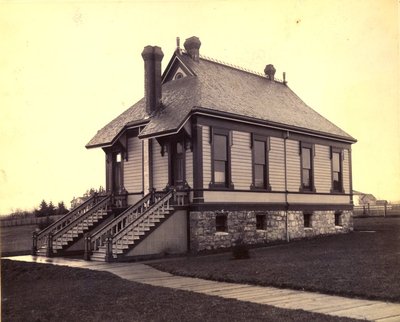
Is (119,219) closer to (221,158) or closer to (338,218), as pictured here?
(221,158)

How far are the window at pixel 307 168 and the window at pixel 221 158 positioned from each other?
6.01m

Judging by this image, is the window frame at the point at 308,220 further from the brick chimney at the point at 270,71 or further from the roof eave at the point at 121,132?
the roof eave at the point at 121,132

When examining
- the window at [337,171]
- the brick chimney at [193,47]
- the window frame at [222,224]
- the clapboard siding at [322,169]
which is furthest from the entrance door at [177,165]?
the window at [337,171]

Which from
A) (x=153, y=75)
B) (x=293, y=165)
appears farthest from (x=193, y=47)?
(x=293, y=165)

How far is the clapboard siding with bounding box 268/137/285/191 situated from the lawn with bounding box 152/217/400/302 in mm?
5361

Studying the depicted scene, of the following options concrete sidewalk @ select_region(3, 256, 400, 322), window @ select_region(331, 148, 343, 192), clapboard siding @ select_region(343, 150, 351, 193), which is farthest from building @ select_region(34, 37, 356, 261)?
concrete sidewalk @ select_region(3, 256, 400, 322)

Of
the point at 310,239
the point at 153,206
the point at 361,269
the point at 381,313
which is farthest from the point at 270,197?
the point at 381,313

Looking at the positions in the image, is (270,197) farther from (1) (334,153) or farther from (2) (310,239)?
(1) (334,153)

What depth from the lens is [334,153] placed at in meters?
29.0

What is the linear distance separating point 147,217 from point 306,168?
1053 cm

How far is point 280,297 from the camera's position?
10352 mm

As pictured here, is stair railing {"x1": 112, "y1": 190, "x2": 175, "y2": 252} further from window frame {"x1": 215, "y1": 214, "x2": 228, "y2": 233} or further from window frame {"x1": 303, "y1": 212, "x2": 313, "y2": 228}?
window frame {"x1": 303, "y1": 212, "x2": 313, "y2": 228}

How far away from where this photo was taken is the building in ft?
66.9

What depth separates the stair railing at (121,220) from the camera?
19.2 meters
